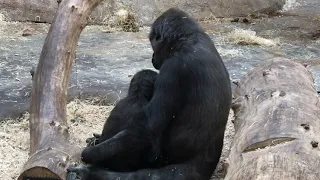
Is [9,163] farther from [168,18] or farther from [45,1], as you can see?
[45,1]

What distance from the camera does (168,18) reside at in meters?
3.45

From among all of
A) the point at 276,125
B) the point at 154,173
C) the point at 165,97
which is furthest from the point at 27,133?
the point at 276,125

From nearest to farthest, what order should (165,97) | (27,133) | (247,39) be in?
(165,97) < (27,133) < (247,39)

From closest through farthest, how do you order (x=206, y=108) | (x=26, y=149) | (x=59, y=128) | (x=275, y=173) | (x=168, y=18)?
1. (x=275, y=173)
2. (x=206, y=108)
3. (x=168, y=18)
4. (x=59, y=128)
5. (x=26, y=149)

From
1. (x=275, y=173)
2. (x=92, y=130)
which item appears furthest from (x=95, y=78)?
(x=275, y=173)

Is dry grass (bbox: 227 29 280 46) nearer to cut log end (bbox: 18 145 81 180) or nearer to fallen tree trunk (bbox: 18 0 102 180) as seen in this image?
fallen tree trunk (bbox: 18 0 102 180)

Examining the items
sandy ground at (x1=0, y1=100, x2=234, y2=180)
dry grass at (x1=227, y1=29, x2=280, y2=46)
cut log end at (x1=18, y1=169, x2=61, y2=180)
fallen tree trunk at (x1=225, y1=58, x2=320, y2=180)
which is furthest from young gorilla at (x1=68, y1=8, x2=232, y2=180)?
dry grass at (x1=227, y1=29, x2=280, y2=46)

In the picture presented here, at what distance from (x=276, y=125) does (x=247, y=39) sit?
4529 mm

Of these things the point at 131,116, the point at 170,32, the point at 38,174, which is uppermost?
the point at 170,32

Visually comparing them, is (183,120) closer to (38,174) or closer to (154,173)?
(154,173)

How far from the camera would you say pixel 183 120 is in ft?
10.6

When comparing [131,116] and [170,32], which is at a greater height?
[170,32]

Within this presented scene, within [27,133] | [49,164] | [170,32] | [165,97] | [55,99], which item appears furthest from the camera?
[27,133]

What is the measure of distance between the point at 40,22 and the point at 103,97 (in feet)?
11.2
